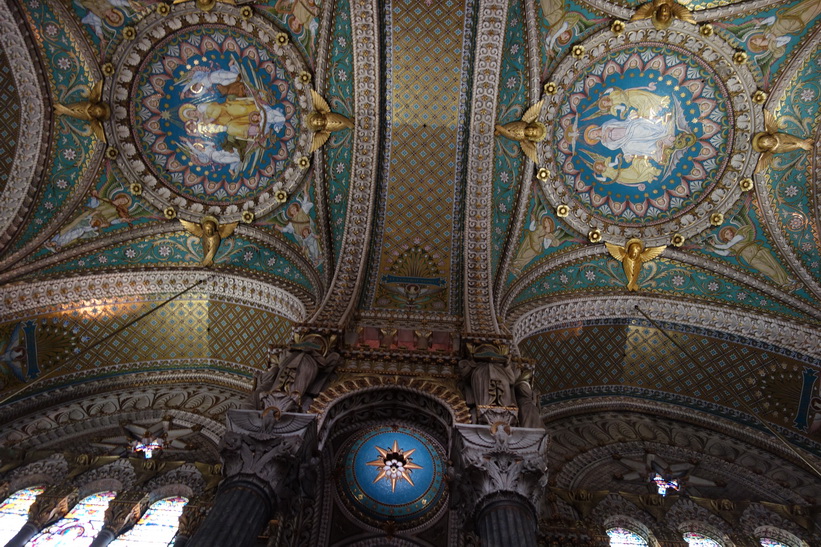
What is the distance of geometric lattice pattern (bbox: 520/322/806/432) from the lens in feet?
29.7

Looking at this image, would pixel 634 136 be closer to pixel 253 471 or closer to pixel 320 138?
pixel 320 138

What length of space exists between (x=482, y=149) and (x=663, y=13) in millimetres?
3268

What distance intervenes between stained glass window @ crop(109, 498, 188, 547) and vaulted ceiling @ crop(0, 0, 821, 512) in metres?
1.51

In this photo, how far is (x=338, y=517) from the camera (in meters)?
6.72

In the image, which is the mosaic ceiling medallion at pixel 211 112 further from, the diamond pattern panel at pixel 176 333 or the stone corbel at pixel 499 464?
the stone corbel at pixel 499 464

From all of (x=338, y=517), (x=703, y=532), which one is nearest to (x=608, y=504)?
(x=703, y=532)

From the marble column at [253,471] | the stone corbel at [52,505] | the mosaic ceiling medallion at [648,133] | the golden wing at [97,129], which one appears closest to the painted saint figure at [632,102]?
the mosaic ceiling medallion at [648,133]

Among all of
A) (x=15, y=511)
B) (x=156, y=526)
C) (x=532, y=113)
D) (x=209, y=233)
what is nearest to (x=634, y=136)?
(x=532, y=113)

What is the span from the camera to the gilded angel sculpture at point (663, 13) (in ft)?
28.2

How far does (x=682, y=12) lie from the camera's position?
8.66 meters

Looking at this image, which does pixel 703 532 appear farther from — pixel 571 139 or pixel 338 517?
pixel 571 139

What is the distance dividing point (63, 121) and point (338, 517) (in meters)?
7.25

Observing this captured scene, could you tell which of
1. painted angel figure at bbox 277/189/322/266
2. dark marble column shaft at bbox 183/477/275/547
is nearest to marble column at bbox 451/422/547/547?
dark marble column shaft at bbox 183/477/275/547

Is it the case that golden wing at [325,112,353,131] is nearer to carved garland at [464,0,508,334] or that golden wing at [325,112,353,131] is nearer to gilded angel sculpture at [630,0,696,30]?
carved garland at [464,0,508,334]
